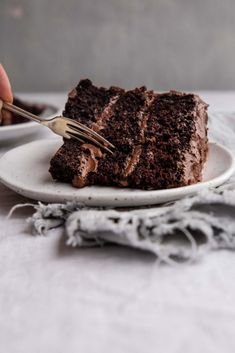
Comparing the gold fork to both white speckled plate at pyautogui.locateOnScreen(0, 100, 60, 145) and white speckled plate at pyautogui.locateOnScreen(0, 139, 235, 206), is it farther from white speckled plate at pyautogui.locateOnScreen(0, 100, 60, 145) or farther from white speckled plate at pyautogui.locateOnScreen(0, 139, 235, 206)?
white speckled plate at pyautogui.locateOnScreen(0, 100, 60, 145)

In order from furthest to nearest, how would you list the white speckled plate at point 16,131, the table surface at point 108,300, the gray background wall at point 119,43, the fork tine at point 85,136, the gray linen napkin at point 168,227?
the gray background wall at point 119,43 < the white speckled plate at point 16,131 < the fork tine at point 85,136 < the gray linen napkin at point 168,227 < the table surface at point 108,300

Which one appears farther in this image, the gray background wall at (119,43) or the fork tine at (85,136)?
the gray background wall at (119,43)

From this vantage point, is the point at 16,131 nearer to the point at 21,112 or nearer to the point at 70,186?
the point at 21,112

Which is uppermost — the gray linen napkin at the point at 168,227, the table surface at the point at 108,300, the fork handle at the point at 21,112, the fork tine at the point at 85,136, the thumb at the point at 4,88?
the thumb at the point at 4,88

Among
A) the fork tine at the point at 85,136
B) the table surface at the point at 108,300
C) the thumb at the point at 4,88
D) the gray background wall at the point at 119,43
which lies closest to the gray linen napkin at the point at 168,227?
the table surface at the point at 108,300

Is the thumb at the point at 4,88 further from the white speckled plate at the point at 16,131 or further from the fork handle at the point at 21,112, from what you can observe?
the white speckled plate at the point at 16,131

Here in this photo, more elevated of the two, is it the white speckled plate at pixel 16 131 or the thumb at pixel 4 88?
the thumb at pixel 4 88

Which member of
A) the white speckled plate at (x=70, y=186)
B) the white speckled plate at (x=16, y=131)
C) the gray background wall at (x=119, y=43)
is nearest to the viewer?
the white speckled plate at (x=70, y=186)
